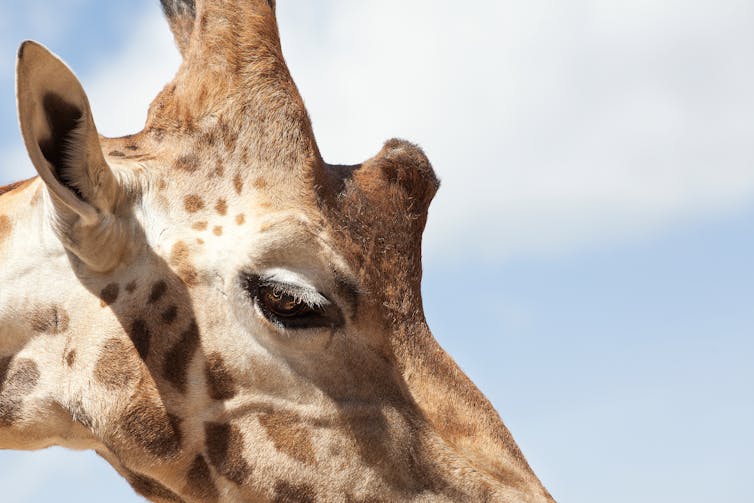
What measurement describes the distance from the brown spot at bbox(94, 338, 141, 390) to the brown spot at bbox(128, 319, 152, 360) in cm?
3

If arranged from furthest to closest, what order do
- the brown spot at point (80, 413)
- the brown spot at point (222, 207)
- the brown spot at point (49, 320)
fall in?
the brown spot at point (222, 207), the brown spot at point (49, 320), the brown spot at point (80, 413)

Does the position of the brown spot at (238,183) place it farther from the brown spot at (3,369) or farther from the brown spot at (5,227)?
the brown spot at (3,369)

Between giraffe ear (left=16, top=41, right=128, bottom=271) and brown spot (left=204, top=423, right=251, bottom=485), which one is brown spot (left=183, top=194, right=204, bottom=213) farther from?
brown spot (left=204, top=423, right=251, bottom=485)

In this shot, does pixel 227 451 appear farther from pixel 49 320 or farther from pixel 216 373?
pixel 49 320

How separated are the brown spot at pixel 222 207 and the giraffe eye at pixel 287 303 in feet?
1.26

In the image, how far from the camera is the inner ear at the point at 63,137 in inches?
165

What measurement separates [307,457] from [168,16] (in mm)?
2983

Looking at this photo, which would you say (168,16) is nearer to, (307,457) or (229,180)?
(229,180)

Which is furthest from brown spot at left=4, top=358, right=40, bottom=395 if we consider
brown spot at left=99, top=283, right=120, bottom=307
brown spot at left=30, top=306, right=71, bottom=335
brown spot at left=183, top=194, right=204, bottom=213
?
brown spot at left=183, top=194, right=204, bottom=213

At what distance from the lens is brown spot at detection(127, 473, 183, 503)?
14.5 feet

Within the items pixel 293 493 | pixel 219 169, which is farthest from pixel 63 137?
pixel 293 493

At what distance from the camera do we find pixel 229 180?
468 centimetres

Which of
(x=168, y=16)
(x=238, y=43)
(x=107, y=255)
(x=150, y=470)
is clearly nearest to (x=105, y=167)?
(x=107, y=255)

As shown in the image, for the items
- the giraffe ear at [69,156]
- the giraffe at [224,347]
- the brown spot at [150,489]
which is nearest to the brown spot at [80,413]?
the giraffe at [224,347]
